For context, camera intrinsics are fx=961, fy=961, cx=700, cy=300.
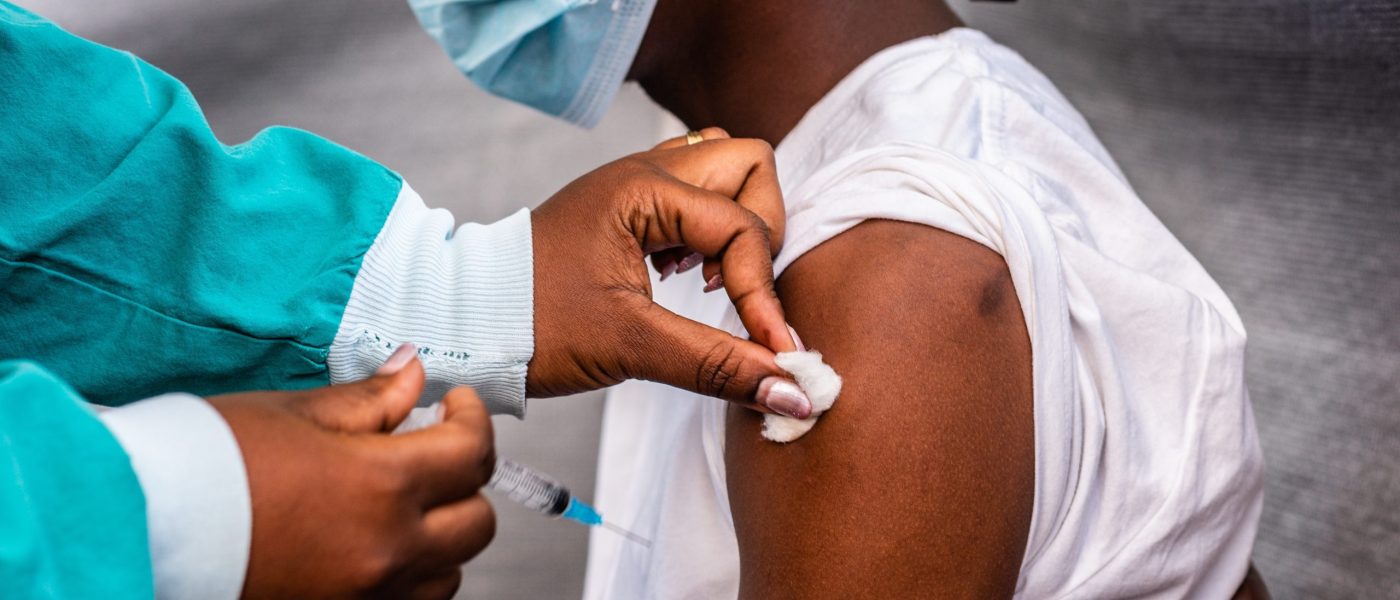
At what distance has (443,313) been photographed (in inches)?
28.9

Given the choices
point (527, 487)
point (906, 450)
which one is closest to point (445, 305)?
point (527, 487)

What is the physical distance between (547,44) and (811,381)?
1.86 feet

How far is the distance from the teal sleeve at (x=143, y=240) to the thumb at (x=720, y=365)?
0.79ft

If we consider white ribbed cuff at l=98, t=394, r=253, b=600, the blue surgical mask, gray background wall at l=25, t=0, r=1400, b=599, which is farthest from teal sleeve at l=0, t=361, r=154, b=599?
gray background wall at l=25, t=0, r=1400, b=599

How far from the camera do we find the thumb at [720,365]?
0.66 metres

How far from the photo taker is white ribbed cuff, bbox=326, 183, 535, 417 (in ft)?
2.36

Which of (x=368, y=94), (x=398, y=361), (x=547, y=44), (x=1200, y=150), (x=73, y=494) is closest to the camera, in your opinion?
(x=73, y=494)

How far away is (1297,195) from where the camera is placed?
1428mm

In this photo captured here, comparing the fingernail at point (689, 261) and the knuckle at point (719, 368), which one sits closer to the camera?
the knuckle at point (719, 368)

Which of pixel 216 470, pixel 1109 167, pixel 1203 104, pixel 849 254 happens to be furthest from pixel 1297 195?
pixel 216 470

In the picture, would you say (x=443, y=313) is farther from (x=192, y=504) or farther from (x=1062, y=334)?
(x=1062, y=334)

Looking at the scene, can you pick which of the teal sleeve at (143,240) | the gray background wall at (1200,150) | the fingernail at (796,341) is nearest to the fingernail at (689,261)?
the fingernail at (796,341)

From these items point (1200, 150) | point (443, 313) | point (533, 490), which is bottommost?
point (1200, 150)

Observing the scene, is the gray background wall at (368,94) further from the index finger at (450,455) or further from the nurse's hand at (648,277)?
the index finger at (450,455)
